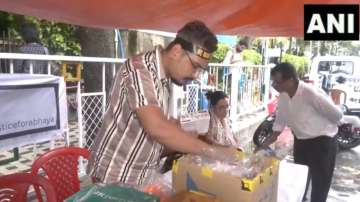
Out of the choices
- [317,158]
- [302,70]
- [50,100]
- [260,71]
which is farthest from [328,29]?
[302,70]

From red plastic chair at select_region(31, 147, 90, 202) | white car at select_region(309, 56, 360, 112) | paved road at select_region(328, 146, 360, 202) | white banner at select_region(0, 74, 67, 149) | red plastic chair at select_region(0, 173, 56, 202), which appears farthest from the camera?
white car at select_region(309, 56, 360, 112)

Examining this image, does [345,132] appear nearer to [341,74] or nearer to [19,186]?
[341,74]

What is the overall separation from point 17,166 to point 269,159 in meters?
3.29

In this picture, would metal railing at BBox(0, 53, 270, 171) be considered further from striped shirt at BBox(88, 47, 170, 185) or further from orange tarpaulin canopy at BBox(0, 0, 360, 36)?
striped shirt at BBox(88, 47, 170, 185)

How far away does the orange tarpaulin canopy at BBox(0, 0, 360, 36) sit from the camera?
2.14 meters

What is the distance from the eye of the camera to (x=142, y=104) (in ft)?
4.78

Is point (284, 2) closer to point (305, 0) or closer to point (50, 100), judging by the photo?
point (305, 0)

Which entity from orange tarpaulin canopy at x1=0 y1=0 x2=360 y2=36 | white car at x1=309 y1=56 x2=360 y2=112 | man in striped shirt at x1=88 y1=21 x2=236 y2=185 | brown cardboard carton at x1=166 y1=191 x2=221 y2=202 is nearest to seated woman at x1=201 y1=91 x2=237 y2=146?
orange tarpaulin canopy at x1=0 y1=0 x2=360 y2=36

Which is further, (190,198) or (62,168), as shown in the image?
(62,168)

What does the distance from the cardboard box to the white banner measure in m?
1.59

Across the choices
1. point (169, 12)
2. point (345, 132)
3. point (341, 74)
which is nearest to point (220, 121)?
point (169, 12)

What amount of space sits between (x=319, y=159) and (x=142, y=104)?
2.20 metres

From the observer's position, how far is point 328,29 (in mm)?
2439

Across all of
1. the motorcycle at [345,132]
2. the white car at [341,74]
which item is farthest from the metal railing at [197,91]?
the white car at [341,74]
